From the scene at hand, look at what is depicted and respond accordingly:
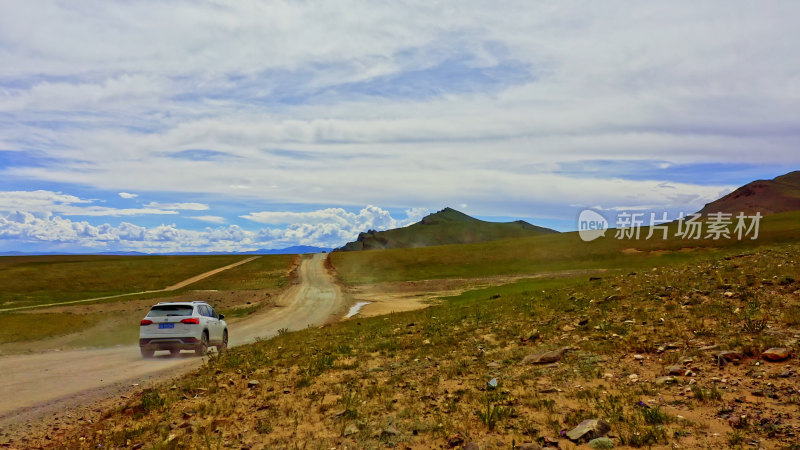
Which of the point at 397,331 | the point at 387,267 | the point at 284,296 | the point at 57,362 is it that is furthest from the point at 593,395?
the point at 387,267

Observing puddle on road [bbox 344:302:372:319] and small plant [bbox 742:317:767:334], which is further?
puddle on road [bbox 344:302:372:319]

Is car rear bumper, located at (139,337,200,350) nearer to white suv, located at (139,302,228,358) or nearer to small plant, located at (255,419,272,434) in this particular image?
white suv, located at (139,302,228,358)

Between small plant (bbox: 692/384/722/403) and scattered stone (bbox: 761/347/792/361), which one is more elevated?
scattered stone (bbox: 761/347/792/361)

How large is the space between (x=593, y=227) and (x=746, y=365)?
108161mm

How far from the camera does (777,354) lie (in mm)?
9836

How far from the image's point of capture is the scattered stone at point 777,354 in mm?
9844

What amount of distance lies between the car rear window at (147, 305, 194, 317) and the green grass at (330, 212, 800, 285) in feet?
168

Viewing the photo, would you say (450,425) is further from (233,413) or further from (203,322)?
(203,322)

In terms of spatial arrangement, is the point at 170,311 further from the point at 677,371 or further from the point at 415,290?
the point at 415,290

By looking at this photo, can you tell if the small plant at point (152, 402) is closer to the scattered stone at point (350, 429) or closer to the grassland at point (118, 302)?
the scattered stone at point (350, 429)

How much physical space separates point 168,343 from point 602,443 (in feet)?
68.6

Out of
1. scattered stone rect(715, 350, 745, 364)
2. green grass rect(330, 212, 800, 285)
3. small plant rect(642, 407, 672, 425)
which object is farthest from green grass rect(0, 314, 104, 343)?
green grass rect(330, 212, 800, 285)

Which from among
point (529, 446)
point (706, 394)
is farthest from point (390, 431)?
point (706, 394)

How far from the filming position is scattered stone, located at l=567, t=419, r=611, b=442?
748cm
